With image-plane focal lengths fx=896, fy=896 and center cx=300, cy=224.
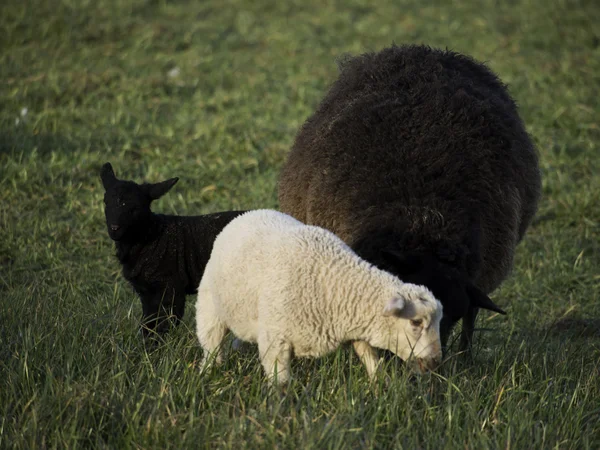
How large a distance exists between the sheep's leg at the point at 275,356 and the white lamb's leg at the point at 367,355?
0.42m

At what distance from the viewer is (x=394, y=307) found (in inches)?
159

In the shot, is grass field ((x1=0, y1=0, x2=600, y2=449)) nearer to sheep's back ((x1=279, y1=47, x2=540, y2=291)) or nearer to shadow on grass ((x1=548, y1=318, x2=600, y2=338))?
shadow on grass ((x1=548, y1=318, x2=600, y2=338))

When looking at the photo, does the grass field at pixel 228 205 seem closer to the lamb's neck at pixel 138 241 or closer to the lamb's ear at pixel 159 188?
the lamb's neck at pixel 138 241

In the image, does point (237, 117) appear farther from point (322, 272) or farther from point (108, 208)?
point (322, 272)

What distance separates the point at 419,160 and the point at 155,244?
1768mm

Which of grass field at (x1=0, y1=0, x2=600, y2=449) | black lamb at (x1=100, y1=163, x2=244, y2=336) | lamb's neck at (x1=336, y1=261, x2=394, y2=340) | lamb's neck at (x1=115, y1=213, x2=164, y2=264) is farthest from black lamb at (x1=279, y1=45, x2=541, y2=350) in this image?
lamb's neck at (x1=115, y1=213, x2=164, y2=264)

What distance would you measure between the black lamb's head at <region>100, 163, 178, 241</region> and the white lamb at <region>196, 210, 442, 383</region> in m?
1.32

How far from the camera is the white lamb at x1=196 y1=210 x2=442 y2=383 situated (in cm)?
422

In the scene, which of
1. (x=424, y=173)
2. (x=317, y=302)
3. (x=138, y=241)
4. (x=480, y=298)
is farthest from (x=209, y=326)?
(x=424, y=173)

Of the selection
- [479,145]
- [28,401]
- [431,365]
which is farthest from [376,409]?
[479,145]

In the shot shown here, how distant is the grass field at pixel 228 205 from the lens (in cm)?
420

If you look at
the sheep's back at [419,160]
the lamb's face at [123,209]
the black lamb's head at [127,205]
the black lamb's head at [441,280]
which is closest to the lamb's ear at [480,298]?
the black lamb's head at [441,280]

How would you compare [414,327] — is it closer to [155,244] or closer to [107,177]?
[155,244]

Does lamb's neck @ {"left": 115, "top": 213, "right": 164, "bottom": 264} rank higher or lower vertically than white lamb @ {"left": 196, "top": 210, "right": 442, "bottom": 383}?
lower
